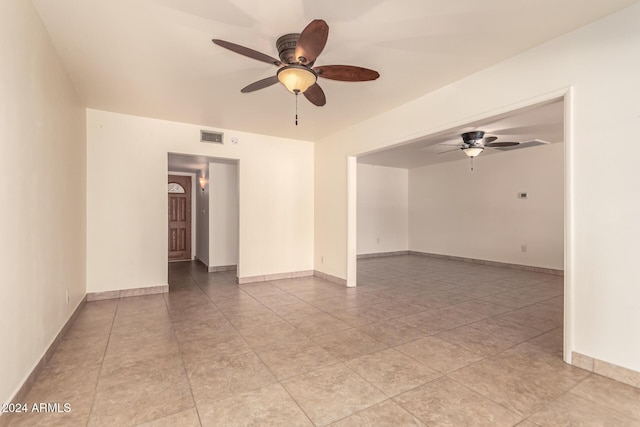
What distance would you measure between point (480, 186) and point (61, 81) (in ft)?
27.3

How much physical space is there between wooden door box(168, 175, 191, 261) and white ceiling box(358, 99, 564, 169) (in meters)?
5.05

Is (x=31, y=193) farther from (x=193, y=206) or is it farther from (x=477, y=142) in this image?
(x=193, y=206)

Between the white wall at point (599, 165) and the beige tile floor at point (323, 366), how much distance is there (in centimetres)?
42

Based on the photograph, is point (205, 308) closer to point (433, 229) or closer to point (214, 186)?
point (214, 186)

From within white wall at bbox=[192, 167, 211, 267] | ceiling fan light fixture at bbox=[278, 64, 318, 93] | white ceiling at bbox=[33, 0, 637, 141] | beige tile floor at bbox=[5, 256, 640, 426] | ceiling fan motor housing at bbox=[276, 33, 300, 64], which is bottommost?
beige tile floor at bbox=[5, 256, 640, 426]

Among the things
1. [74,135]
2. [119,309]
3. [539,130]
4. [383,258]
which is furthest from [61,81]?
[383,258]

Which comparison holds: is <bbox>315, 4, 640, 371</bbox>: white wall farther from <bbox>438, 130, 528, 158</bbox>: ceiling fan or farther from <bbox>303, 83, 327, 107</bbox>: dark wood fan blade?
<bbox>438, 130, 528, 158</bbox>: ceiling fan

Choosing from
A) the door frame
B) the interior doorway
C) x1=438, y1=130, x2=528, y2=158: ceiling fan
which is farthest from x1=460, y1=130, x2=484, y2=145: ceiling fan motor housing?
the door frame

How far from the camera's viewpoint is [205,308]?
12.9 ft

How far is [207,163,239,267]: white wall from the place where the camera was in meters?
6.70

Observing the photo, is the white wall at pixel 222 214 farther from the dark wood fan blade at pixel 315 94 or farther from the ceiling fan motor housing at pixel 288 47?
the ceiling fan motor housing at pixel 288 47

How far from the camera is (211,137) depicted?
505cm

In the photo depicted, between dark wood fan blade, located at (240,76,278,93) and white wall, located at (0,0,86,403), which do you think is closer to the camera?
white wall, located at (0,0,86,403)

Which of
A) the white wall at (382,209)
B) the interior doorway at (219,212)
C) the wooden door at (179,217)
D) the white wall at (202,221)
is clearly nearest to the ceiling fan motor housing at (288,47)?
the interior doorway at (219,212)
